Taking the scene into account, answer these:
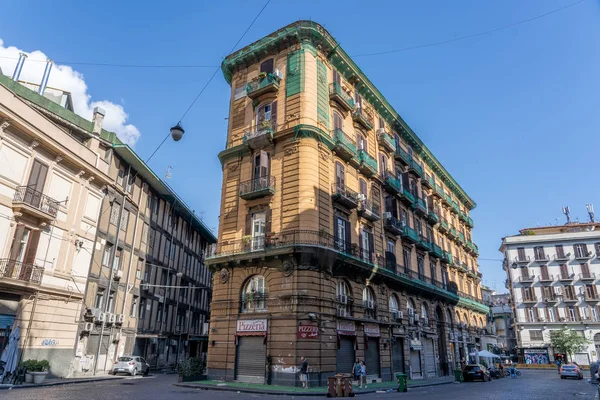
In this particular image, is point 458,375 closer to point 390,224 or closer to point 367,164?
point 390,224

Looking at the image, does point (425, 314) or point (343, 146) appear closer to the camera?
point (343, 146)

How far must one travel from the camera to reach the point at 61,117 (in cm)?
2864

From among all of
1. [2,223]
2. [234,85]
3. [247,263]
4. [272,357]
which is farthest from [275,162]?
[2,223]

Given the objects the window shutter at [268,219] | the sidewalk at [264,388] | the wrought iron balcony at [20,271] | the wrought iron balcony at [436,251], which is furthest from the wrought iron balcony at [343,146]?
the wrought iron balcony at [20,271]

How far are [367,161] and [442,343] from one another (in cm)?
2039

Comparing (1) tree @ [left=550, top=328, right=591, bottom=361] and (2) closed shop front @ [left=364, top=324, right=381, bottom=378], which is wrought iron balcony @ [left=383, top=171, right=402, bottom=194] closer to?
(2) closed shop front @ [left=364, top=324, right=381, bottom=378]

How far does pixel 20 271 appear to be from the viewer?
21156mm

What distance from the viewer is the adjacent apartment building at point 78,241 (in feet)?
70.2

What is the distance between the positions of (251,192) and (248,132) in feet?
15.2

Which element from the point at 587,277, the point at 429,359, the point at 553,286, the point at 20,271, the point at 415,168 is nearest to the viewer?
the point at 20,271

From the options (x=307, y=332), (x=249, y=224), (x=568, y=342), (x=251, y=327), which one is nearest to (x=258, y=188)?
(x=249, y=224)

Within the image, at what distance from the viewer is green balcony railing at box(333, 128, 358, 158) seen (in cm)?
2572

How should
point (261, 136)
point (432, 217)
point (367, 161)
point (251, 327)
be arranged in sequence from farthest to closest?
point (432, 217), point (367, 161), point (261, 136), point (251, 327)

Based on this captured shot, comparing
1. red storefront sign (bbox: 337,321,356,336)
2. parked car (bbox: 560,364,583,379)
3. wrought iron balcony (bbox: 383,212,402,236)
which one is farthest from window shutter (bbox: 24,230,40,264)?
parked car (bbox: 560,364,583,379)
